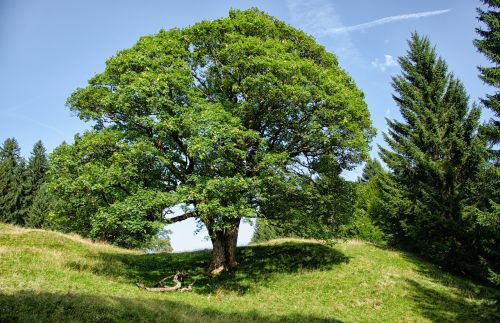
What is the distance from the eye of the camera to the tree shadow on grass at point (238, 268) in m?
20.4

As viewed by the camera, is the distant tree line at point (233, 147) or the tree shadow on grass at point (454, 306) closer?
the tree shadow on grass at point (454, 306)

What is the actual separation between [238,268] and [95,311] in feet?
42.8

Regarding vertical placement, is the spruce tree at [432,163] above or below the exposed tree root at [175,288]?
above

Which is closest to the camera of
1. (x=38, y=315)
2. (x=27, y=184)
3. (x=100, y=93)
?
(x=38, y=315)

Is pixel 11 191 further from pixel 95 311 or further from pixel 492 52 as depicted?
pixel 492 52

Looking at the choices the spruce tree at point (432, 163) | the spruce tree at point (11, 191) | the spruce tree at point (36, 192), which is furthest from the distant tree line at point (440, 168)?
the spruce tree at point (11, 191)

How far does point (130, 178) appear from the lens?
19.1 meters

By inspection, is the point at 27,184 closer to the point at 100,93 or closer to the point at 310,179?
the point at 100,93

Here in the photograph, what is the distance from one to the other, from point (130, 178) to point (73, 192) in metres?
2.98

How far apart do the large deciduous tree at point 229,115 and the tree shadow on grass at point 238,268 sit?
5.51 ft

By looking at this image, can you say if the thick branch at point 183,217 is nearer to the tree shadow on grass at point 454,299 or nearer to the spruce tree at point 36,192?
the tree shadow on grass at point 454,299

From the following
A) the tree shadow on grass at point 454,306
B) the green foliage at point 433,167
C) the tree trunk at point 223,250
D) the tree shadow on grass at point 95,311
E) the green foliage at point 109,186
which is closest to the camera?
the tree shadow on grass at point 95,311

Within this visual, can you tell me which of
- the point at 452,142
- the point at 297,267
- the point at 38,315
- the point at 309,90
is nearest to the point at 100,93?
the point at 309,90

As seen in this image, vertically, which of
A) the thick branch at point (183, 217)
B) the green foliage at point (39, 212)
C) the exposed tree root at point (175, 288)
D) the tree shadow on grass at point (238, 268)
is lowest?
the exposed tree root at point (175, 288)
